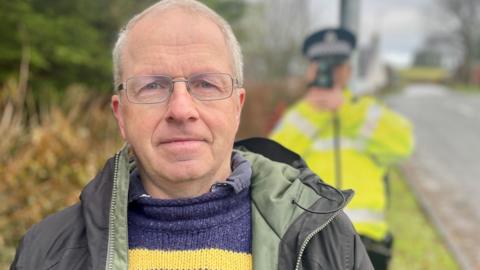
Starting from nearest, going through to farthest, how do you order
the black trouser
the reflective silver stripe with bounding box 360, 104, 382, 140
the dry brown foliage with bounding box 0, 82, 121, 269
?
the black trouser
the reflective silver stripe with bounding box 360, 104, 382, 140
the dry brown foliage with bounding box 0, 82, 121, 269

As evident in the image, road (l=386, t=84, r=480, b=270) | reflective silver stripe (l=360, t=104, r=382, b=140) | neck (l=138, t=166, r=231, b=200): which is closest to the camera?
neck (l=138, t=166, r=231, b=200)

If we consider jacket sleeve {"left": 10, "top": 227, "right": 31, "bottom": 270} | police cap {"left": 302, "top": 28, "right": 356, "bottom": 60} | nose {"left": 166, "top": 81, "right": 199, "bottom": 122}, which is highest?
police cap {"left": 302, "top": 28, "right": 356, "bottom": 60}

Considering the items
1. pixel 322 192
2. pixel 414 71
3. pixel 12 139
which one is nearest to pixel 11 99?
pixel 12 139

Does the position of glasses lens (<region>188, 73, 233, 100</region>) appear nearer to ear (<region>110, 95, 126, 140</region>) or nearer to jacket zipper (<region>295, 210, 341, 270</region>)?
ear (<region>110, 95, 126, 140</region>)

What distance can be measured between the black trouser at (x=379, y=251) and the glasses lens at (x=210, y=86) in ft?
5.56

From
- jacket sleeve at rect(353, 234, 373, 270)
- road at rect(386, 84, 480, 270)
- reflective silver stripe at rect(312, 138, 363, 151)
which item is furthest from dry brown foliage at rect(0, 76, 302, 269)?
road at rect(386, 84, 480, 270)

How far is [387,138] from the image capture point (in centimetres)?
308

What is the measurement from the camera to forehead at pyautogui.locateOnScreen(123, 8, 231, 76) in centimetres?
158

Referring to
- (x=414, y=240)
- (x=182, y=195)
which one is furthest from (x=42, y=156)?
(x=414, y=240)

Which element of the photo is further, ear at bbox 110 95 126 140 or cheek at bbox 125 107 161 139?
ear at bbox 110 95 126 140

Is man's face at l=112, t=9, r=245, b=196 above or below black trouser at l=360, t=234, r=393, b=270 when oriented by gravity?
above

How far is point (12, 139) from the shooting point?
14.8ft

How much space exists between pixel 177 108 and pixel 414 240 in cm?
517

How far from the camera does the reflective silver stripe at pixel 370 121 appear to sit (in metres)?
3.12
